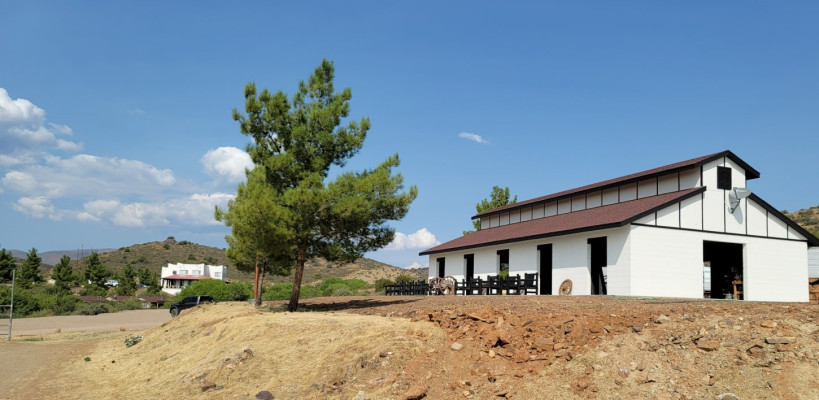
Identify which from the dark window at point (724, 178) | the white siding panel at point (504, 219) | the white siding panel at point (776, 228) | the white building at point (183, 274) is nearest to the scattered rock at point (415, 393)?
the dark window at point (724, 178)

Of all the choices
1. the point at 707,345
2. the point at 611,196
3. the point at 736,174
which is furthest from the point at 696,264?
the point at 707,345

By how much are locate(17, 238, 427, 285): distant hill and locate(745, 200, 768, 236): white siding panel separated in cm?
6173

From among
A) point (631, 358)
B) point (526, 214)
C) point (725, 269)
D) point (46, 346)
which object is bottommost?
point (46, 346)

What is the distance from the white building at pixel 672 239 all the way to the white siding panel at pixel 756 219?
0.05 meters

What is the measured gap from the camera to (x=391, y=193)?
21406 mm

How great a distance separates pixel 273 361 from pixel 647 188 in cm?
2123

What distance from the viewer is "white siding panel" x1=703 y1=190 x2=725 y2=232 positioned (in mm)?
25703

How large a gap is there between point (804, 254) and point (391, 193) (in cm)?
2086

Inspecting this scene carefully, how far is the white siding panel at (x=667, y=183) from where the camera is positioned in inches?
1051

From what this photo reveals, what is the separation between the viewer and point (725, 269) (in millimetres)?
29922

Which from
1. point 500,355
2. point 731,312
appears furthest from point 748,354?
point 500,355

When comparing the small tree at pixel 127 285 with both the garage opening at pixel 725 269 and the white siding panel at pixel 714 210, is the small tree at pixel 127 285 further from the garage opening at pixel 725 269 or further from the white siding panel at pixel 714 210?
the white siding panel at pixel 714 210

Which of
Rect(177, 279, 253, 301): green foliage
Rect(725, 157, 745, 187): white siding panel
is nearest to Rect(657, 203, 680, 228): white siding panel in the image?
Rect(725, 157, 745, 187): white siding panel

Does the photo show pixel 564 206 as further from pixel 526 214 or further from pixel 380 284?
pixel 380 284
